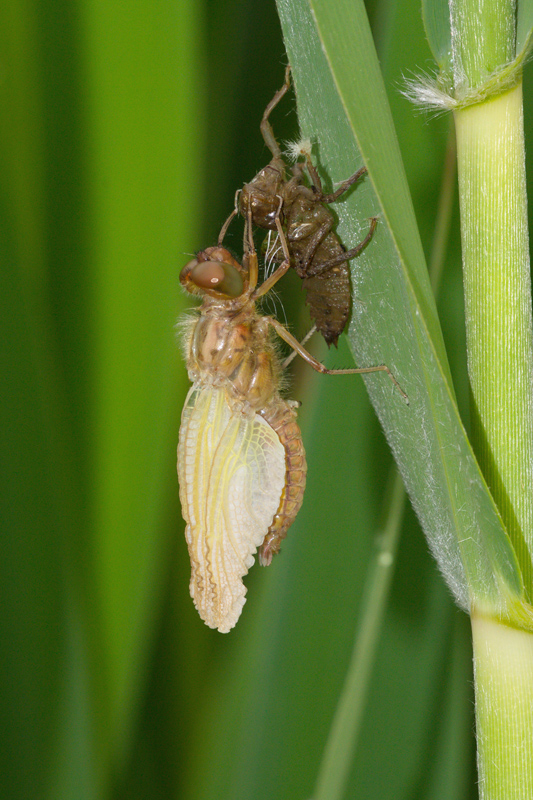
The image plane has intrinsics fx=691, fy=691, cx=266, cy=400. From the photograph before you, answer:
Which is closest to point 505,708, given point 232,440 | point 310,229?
point 232,440

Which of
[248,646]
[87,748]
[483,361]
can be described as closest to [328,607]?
[248,646]

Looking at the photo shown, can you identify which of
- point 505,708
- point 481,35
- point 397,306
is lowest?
point 505,708

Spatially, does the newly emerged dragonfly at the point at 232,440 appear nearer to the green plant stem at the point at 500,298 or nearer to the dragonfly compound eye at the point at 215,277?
the dragonfly compound eye at the point at 215,277

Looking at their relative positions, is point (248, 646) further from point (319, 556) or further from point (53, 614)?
point (53, 614)

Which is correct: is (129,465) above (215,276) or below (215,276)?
below

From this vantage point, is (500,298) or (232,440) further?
(232,440)

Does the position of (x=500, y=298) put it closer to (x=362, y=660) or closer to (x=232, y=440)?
(x=232, y=440)

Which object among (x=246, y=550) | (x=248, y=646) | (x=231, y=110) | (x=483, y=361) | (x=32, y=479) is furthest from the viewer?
(x=231, y=110)

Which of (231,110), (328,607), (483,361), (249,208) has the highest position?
(231,110)
